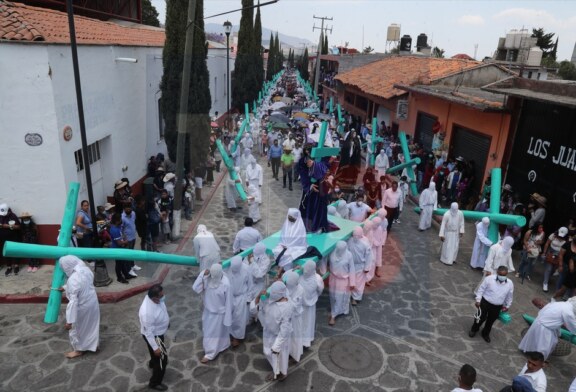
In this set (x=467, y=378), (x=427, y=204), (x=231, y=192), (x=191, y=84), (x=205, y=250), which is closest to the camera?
(x=467, y=378)

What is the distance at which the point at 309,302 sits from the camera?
237 inches

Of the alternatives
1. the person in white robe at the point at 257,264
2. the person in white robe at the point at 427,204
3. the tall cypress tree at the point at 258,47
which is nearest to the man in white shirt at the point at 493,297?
the person in white robe at the point at 257,264

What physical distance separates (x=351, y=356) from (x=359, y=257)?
69.9 inches

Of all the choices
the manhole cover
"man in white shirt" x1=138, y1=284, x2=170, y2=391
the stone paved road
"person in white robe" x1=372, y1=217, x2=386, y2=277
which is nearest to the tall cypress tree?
"person in white robe" x1=372, y1=217, x2=386, y2=277

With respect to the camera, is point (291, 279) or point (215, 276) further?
point (215, 276)

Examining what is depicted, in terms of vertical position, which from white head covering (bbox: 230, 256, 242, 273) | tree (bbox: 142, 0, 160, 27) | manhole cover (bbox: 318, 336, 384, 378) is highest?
tree (bbox: 142, 0, 160, 27)

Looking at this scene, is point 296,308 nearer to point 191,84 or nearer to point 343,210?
point 343,210

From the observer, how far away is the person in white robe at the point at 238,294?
20.3 feet

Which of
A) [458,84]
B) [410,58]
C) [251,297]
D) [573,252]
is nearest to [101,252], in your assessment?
[251,297]

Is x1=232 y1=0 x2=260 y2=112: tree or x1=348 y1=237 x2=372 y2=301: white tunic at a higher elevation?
x1=232 y1=0 x2=260 y2=112: tree

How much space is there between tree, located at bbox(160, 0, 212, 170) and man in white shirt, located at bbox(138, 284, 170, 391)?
7.97 metres

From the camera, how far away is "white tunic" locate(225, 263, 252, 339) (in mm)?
6215

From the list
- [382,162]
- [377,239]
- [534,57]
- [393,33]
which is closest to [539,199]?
[377,239]

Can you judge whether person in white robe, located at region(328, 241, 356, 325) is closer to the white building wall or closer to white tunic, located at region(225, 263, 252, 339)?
white tunic, located at region(225, 263, 252, 339)
